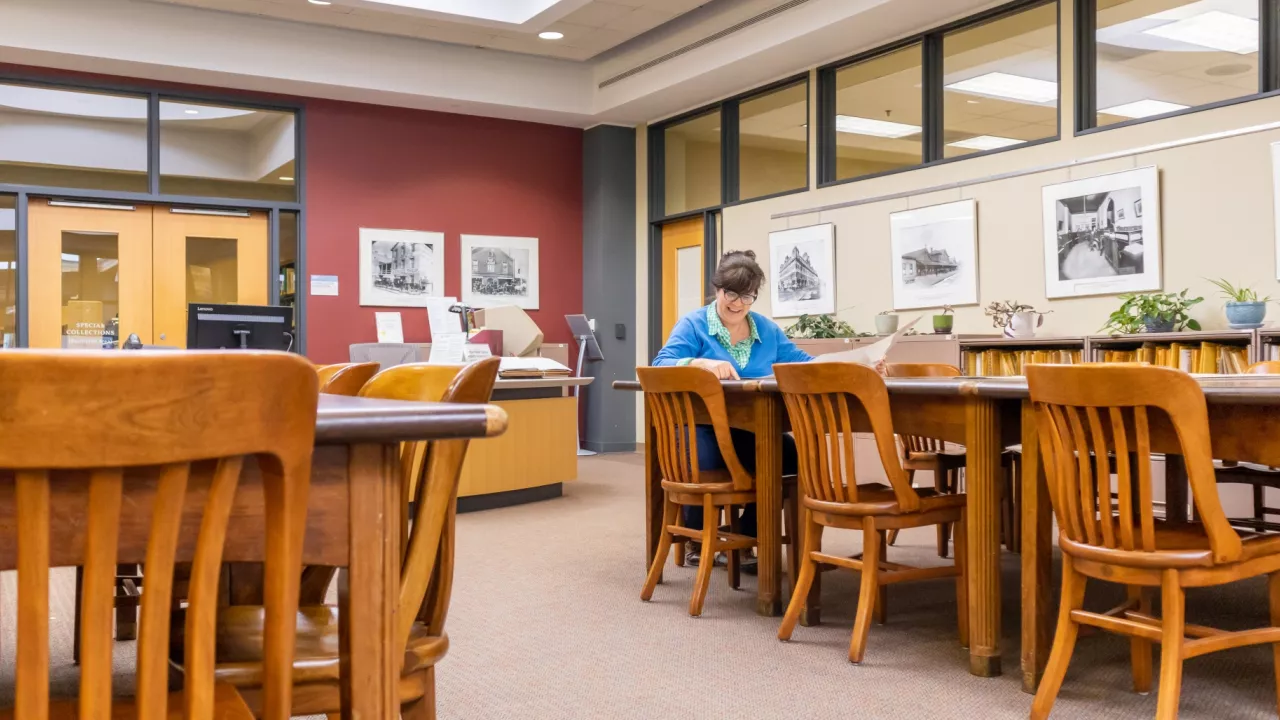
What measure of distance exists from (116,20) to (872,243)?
5913mm

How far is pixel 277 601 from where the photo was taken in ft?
3.40

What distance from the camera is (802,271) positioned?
8117 millimetres

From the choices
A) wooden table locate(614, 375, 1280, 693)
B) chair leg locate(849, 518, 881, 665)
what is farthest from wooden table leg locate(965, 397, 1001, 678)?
chair leg locate(849, 518, 881, 665)

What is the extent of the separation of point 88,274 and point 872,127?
6.26 m

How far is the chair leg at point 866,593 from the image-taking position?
2938mm

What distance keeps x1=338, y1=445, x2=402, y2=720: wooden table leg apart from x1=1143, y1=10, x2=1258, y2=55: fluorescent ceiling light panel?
19.0 feet

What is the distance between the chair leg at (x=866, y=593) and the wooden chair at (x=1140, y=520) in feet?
2.01

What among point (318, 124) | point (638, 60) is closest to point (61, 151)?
point (318, 124)

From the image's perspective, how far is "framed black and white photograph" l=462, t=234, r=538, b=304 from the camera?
30.9 feet

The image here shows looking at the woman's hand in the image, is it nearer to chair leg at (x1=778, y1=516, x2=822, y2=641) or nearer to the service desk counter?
chair leg at (x1=778, y1=516, x2=822, y2=641)

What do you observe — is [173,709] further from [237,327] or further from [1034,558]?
[237,327]

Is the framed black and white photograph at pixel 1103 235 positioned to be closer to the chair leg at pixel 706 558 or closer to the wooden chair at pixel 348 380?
the chair leg at pixel 706 558

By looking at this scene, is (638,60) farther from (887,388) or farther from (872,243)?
(887,388)

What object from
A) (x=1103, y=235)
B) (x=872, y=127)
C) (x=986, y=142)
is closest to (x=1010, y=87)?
(x=986, y=142)
